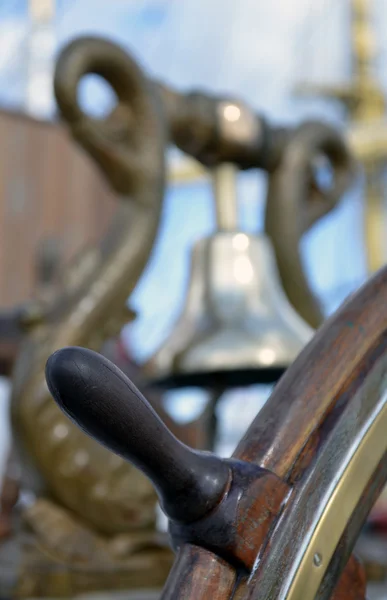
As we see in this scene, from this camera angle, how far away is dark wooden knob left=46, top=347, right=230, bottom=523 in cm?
17

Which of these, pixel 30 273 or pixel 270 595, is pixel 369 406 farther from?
pixel 30 273

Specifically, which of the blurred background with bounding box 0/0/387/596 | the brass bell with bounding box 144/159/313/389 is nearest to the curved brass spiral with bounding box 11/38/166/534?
the brass bell with bounding box 144/159/313/389

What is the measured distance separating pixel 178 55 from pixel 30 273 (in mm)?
5959

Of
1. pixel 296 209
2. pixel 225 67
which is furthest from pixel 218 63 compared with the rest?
pixel 296 209

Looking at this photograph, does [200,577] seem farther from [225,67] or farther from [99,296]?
[225,67]

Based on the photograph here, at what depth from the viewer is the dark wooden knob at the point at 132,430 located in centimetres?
17

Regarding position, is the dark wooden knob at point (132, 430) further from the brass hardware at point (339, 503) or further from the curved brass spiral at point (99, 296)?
the curved brass spiral at point (99, 296)

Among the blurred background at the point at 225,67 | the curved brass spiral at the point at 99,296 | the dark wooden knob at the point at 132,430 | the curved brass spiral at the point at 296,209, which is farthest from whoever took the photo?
the blurred background at the point at 225,67

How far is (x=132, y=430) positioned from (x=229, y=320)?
1.99ft

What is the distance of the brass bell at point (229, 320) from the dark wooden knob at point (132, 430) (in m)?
0.54

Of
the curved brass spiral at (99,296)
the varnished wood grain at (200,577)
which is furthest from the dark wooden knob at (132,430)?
the curved brass spiral at (99,296)

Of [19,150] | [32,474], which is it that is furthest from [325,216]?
[19,150]

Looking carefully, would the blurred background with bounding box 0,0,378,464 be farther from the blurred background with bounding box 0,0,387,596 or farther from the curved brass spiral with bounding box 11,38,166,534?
the curved brass spiral with bounding box 11,38,166,534

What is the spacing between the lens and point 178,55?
7.04 metres
